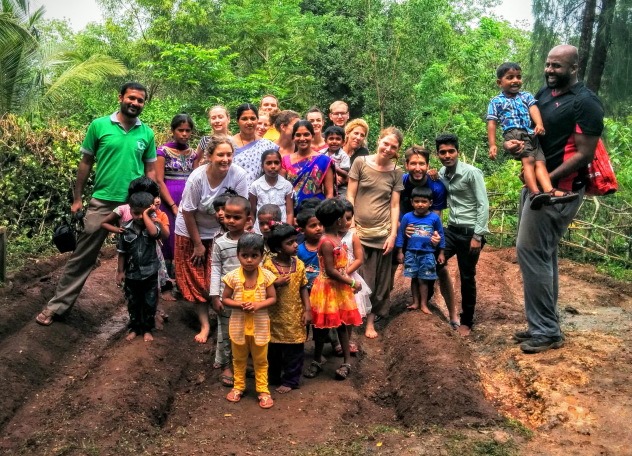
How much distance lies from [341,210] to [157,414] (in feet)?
6.66

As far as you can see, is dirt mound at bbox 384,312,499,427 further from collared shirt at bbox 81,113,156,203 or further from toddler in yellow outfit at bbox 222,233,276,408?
collared shirt at bbox 81,113,156,203

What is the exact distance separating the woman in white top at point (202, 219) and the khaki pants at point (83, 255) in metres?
0.69

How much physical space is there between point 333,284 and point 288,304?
0.43 meters

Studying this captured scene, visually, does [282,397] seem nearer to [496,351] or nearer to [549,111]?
[496,351]

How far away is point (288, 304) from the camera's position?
4.88 meters

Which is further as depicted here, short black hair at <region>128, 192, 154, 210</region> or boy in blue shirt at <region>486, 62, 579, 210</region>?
short black hair at <region>128, 192, 154, 210</region>

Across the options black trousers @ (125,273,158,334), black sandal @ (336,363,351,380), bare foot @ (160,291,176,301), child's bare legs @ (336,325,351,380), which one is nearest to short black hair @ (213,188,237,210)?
black trousers @ (125,273,158,334)

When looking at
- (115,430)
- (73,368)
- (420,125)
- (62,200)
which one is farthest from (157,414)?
(420,125)

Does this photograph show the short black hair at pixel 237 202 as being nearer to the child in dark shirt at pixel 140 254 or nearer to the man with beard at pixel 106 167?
the child in dark shirt at pixel 140 254

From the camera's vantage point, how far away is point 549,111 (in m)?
5.24

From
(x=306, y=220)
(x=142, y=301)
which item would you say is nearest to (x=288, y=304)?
(x=306, y=220)

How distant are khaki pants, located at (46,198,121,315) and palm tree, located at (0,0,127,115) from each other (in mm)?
8209

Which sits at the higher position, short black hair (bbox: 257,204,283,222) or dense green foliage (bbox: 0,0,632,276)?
dense green foliage (bbox: 0,0,632,276)

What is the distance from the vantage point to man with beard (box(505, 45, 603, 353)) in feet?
16.4
